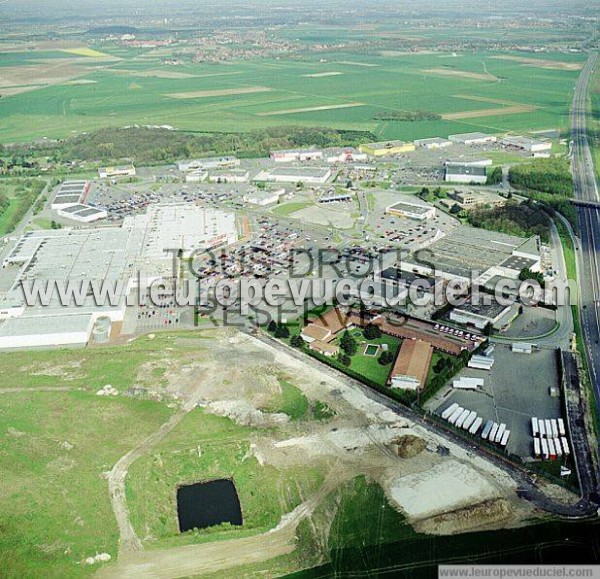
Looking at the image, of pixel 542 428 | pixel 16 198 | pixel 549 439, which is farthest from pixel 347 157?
pixel 549 439

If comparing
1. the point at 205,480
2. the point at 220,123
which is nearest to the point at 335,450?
the point at 205,480

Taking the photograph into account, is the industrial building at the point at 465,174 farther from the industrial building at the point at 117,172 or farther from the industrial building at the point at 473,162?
the industrial building at the point at 117,172

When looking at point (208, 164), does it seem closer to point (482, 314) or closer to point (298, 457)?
point (482, 314)

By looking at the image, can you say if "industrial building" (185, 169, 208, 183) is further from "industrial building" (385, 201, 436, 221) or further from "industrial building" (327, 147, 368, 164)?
"industrial building" (385, 201, 436, 221)

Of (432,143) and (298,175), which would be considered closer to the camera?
(298,175)

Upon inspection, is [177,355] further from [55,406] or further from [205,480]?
[205,480]

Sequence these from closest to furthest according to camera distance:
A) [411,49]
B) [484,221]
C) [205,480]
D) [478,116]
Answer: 1. [205,480]
2. [484,221]
3. [478,116]
4. [411,49]
